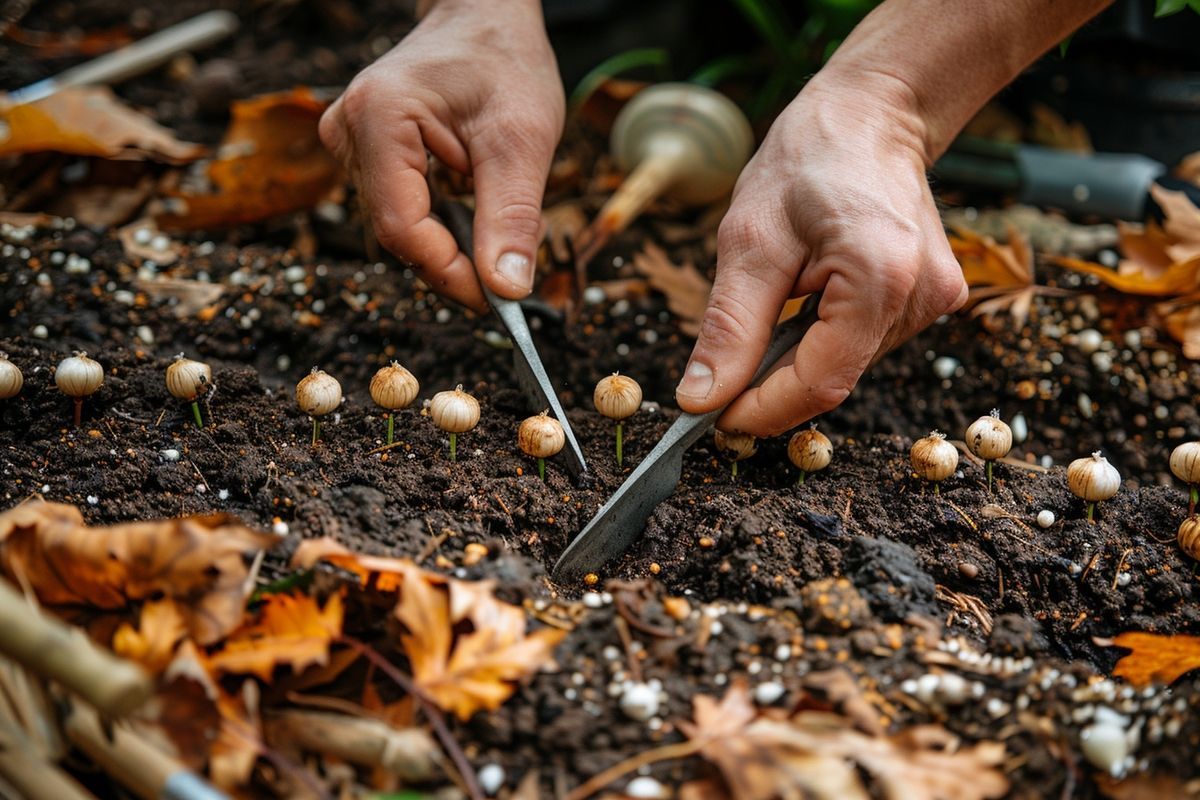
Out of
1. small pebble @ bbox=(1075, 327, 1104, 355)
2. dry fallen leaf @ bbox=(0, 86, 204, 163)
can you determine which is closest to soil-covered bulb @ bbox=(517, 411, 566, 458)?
small pebble @ bbox=(1075, 327, 1104, 355)

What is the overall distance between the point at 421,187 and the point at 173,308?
69 cm

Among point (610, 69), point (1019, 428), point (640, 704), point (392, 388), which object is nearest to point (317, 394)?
point (392, 388)

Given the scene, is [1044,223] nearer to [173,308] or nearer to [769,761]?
[769,761]

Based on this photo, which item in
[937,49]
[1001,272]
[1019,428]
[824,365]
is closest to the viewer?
[824,365]

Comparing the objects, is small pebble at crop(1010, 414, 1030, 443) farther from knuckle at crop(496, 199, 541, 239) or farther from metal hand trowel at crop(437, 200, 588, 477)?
knuckle at crop(496, 199, 541, 239)

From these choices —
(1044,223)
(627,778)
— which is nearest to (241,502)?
(627,778)

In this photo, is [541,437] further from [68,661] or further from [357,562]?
[68,661]

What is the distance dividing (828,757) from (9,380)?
A: 141 cm

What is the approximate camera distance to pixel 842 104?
1.66 metres

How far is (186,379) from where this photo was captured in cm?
161

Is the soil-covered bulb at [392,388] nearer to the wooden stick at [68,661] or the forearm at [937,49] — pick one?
the wooden stick at [68,661]

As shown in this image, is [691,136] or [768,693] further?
[691,136]

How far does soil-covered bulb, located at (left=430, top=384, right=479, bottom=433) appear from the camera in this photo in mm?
1577

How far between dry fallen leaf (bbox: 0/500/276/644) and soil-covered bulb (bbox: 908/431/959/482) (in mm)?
1004
